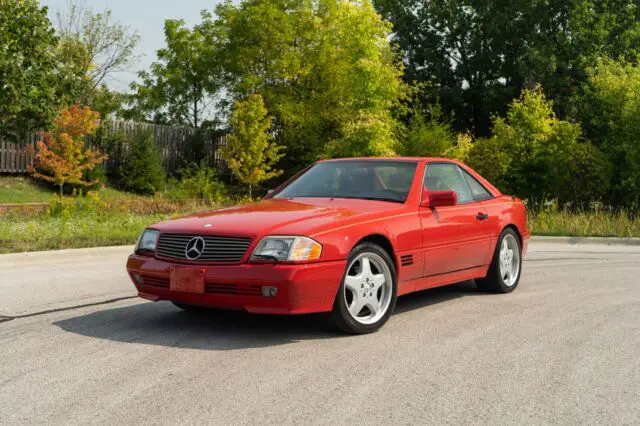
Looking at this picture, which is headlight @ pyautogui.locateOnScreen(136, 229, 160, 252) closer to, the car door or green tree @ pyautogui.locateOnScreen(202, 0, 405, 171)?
the car door

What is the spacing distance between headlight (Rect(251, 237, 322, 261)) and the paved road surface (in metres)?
0.69

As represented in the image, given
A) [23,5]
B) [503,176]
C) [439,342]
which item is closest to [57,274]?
[439,342]

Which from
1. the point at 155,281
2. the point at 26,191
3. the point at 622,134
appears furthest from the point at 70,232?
the point at 26,191

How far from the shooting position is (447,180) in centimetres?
832

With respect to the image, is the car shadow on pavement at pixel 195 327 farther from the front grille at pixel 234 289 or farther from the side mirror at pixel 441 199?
the side mirror at pixel 441 199

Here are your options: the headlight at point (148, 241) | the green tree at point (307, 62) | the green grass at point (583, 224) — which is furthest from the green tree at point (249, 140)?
the headlight at point (148, 241)

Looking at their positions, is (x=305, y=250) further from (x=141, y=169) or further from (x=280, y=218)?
(x=141, y=169)

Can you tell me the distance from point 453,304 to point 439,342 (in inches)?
77.5

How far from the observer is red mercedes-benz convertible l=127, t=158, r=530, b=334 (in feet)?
19.9

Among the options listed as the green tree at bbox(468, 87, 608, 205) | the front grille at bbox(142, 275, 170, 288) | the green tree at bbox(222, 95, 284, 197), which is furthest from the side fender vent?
the green tree at bbox(222, 95, 284, 197)

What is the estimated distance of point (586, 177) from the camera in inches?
827

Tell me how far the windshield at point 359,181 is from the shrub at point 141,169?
27.1 meters

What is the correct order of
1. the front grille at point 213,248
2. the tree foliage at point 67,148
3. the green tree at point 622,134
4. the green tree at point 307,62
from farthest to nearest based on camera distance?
the green tree at point 307,62 < the tree foliage at point 67,148 < the green tree at point 622,134 < the front grille at point 213,248

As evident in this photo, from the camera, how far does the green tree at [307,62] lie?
134 ft
